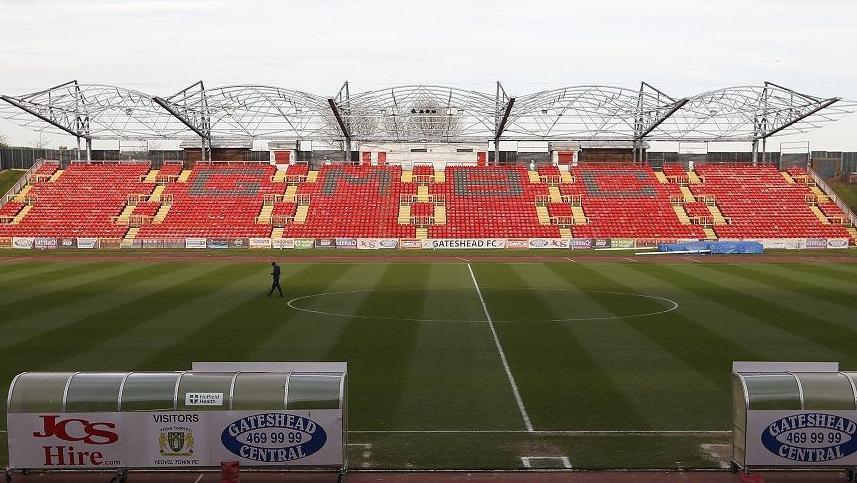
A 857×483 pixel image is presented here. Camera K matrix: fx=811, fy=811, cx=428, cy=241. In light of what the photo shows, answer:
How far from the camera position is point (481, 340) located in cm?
2433

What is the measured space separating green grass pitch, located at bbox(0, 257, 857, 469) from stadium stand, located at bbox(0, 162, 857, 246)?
25630mm

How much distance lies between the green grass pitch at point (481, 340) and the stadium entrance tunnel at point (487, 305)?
13 centimetres

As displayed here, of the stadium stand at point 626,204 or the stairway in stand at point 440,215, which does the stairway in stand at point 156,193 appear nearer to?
the stairway in stand at point 440,215

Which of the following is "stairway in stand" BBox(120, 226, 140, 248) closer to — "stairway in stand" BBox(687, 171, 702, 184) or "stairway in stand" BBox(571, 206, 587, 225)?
"stairway in stand" BBox(571, 206, 587, 225)

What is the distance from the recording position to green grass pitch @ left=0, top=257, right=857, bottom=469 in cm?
1552

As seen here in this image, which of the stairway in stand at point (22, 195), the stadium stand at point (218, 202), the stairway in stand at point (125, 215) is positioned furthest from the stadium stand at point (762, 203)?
the stairway in stand at point (22, 195)

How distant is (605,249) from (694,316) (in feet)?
111

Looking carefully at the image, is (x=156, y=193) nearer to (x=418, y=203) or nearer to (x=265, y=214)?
(x=265, y=214)

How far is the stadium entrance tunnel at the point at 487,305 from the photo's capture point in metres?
28.7

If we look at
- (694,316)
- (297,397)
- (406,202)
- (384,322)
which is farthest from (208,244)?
(297,397)

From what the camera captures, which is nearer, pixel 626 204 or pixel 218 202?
pixel 626 204

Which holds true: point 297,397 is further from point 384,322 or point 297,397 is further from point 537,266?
point 537,266

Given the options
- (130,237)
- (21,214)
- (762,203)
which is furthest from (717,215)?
(21,214)

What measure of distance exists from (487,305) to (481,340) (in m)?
7.27
